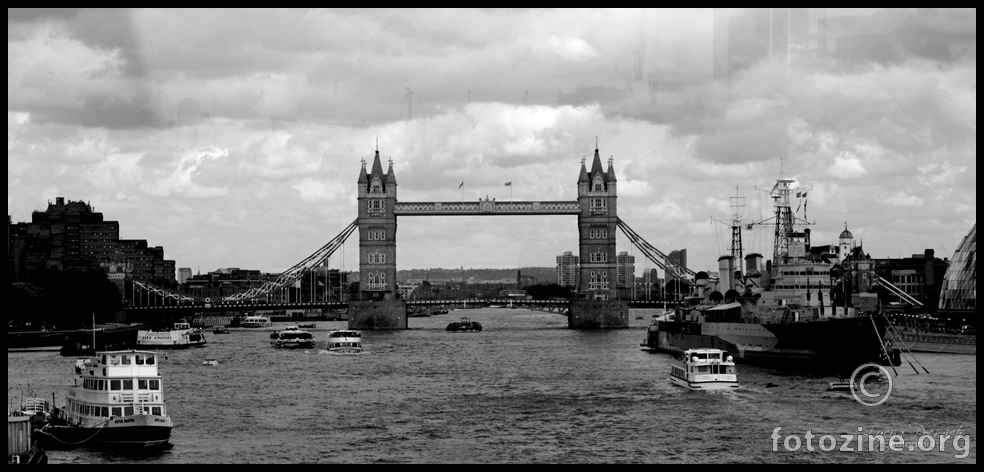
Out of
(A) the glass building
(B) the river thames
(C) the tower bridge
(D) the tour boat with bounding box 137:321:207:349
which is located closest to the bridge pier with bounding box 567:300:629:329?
(C) the tower bridge

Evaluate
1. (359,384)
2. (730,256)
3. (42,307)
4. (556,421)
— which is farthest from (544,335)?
(556,421)

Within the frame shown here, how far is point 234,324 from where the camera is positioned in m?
159

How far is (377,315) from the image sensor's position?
395ft

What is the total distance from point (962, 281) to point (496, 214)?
4857 cm

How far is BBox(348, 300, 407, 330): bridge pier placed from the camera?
11994cm

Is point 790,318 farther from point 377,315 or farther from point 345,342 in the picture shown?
point 377,315

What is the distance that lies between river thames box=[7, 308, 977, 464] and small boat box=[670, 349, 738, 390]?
0.78 metres

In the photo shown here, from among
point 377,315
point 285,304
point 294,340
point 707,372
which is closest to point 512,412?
point 707,372

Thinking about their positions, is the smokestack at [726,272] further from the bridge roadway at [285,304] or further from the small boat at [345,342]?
the bridge roadway at [285,304]

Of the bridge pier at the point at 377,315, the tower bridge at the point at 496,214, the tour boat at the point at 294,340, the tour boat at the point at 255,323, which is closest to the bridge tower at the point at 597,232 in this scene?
the tower bridge at the point at 496,214

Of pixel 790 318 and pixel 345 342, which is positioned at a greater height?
pixel 790 318

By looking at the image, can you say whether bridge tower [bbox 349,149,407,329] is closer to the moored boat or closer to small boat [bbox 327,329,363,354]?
small boat [bbox 327,329,363,354]

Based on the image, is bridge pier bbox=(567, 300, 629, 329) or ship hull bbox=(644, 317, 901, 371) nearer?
ship hull bbox=(644, 317, 901, 371)
